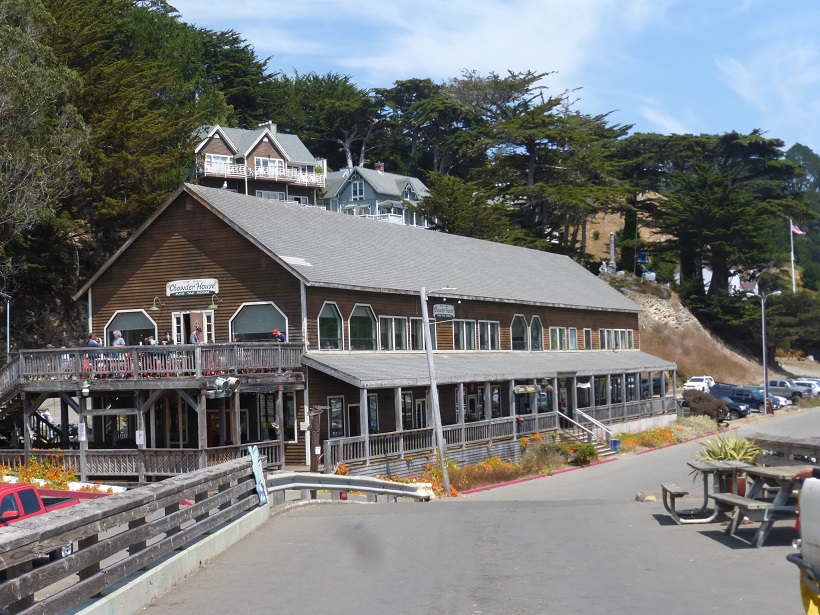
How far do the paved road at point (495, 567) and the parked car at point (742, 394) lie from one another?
48.2m

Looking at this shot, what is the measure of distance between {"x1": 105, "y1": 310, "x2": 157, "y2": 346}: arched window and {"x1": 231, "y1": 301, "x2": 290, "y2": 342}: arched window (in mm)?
3797

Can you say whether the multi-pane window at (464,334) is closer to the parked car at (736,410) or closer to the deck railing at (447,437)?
the deck railing at (447,437)

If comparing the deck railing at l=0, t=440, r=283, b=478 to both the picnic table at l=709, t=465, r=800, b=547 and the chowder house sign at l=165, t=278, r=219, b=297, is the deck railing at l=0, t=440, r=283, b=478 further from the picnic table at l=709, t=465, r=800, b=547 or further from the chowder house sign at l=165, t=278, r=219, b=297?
the picnic table at l=709, t=465, r=800, b=547

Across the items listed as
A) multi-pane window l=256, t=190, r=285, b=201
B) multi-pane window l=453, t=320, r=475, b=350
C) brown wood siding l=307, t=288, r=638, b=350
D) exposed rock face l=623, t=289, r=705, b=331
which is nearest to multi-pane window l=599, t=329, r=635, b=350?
brown wood siding l=307, t=288, r=638, b=350

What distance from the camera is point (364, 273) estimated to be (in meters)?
37.8

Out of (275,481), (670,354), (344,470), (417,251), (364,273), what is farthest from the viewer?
(670,354)

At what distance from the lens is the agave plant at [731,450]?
16984 millimetres

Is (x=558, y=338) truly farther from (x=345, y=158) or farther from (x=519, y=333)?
(x=345, y=158)

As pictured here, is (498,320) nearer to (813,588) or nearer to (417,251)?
(417,251)

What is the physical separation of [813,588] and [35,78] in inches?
1447

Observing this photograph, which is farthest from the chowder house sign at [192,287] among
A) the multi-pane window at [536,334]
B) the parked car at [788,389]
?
the parked car at [788,389]

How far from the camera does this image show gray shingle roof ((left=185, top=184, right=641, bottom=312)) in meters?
35.7

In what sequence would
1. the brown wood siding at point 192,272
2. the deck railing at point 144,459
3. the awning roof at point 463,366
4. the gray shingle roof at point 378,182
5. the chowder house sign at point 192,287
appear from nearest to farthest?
the deck railing at point 144,459 < the awning roof at point 463,366 < the brown wood siding at point 192,272 < the chowder house sign at point 192,287 < the gray shingle roof at point 378,182

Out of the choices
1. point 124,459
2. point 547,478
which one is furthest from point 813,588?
point 547,478
